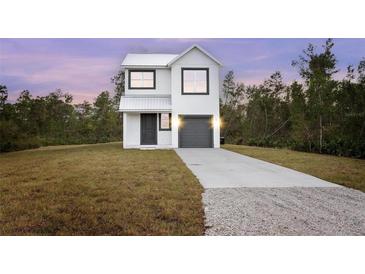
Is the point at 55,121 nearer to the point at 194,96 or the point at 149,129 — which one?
the point at 149,129

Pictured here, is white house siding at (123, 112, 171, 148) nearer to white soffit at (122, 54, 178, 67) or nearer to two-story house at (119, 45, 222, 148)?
two-story house at (119, 45, 222, 148)

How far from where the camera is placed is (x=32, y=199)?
557 centimetres

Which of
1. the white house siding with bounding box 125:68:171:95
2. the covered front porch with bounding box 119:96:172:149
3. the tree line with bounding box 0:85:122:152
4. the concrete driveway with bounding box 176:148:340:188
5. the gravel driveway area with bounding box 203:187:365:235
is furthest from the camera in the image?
the white house siding with bounding box 125:68:171:95

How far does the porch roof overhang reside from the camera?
15594 millimetres

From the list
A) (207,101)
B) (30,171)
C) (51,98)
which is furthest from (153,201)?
(51,98)

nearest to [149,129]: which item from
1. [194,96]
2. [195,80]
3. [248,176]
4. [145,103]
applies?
[145,103]

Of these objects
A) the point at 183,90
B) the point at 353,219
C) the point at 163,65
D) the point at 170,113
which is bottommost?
the point at 353,219

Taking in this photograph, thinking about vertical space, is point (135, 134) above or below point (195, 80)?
below

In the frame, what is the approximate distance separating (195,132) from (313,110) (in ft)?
19.1

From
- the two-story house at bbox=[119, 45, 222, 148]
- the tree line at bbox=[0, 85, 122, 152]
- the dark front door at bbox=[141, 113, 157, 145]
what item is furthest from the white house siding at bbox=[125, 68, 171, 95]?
the tree line at bbox=[0, 85, 122, 152]

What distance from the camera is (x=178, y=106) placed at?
52.1ft

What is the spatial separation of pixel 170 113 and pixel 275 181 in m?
9.80
